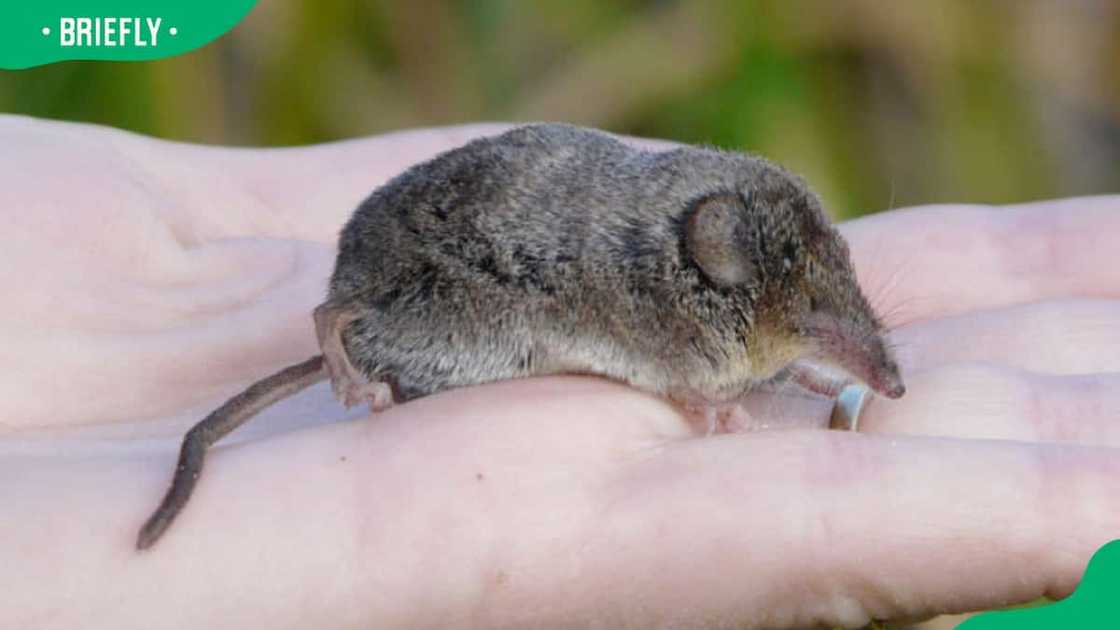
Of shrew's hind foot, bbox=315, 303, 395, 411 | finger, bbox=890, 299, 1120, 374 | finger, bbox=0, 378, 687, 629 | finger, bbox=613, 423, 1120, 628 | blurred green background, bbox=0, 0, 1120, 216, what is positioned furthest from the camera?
blurred green background, bbox=0, 0, 1120, 216

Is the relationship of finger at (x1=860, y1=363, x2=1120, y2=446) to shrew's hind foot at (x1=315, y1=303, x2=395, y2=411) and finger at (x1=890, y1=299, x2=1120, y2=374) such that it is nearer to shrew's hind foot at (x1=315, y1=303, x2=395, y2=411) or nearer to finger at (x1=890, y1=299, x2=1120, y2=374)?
finger at (x1=890, y1=299, x2=1120, y2=374)

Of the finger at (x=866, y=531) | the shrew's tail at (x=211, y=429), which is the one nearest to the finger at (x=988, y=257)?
the finger at (x=866, y=531)

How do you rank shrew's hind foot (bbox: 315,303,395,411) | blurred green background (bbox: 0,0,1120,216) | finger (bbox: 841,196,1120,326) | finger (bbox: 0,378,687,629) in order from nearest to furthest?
finger (bbox: 0,378,687,629)
shrew's hind foot (bbox: 315,303,395,411)
finger (bbox: 841,196,1120,326)
blurred green background (bbox: 0,0,1120,216)

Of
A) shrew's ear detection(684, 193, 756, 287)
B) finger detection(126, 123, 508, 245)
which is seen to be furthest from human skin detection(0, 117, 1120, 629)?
finger detection(126, 123, 508, 245)

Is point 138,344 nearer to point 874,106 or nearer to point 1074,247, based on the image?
point 1074,247

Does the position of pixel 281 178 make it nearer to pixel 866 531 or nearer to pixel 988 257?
pixel 988 257

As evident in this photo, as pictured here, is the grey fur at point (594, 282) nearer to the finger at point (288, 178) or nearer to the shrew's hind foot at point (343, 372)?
the shrew's hind foot at point (343, 372)
